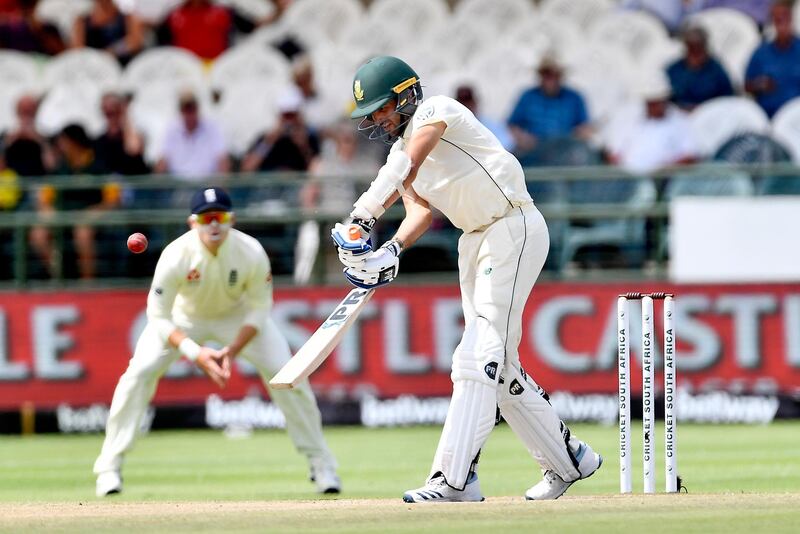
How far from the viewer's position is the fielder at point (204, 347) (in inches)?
363

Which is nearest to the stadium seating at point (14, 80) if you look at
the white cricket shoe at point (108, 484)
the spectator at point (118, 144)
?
the spectator at point (118, 144)

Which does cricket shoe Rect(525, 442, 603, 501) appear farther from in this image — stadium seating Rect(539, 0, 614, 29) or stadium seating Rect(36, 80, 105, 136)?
stadium seating Rect(539, 0, 614, 29)

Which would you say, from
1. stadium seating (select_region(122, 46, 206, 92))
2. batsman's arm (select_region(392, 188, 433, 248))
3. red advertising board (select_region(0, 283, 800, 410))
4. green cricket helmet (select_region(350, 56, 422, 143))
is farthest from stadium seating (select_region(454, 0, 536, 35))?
green cricket helmet (select_region(350, 56, 422, 143))

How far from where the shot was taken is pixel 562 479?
7.43m

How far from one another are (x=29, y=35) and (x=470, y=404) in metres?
11.5

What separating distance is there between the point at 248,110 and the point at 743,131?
15.9 feet

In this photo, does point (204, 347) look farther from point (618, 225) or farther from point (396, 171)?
point (618, 225)

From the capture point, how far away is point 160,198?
1412cm

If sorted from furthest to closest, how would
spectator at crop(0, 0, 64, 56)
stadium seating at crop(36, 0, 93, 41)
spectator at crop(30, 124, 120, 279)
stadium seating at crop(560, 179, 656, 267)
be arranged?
1. stadium seating at crop(36, 0, 93, 41)
2. spectator at crop(0, 0, 64, 56)
3. spectator at crop(30, 124, 120, 279)
4. stadium seating at crop(560, 179, 656, 267)

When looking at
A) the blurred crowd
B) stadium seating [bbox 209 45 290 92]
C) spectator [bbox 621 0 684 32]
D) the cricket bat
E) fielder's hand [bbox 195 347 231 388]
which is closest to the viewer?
the cricket bat

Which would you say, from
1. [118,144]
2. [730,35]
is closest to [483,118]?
→ [730,35]

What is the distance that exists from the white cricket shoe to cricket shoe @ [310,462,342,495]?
3.71 ft

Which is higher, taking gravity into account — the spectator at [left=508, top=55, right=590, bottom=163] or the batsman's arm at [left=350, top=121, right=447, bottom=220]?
the spectator at [left=508, top=55, right=590, bottom=163]

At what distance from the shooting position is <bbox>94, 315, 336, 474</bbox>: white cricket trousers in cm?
923
